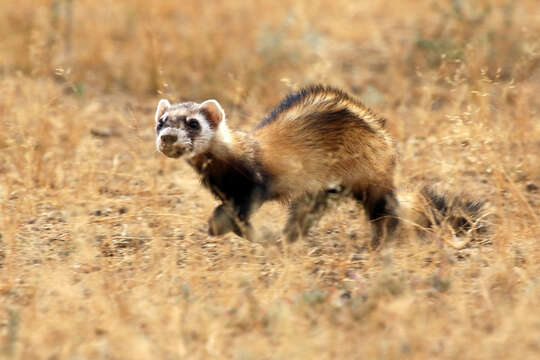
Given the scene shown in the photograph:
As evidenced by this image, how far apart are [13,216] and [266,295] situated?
5.72 ft

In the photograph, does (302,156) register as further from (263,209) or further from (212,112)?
(263,209)

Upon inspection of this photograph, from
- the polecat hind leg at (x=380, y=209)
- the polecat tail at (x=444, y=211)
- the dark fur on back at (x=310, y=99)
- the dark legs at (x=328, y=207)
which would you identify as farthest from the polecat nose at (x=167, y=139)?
the polecat tail at (x=444, y=211)

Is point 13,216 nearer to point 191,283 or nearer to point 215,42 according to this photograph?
point 191,283

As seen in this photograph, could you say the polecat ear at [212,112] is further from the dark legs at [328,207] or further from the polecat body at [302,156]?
the dark legs at [328,207]

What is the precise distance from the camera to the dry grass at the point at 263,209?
3.40m

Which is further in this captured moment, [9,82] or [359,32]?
[359,32]

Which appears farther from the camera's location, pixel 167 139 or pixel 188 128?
pixel 188 128

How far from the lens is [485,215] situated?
4.82 meters

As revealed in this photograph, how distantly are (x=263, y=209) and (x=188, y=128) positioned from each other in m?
1.13

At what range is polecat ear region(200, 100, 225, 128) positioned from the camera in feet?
15.9

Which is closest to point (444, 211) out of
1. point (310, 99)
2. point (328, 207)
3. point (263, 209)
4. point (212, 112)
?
point (328, 207)

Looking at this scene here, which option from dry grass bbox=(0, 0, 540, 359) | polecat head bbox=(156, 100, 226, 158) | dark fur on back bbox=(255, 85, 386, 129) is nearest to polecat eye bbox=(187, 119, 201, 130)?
polecat head bbox=(156, 100, 226, 158)

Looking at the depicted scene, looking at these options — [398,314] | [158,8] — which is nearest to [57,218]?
[398,314]

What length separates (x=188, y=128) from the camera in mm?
4754
